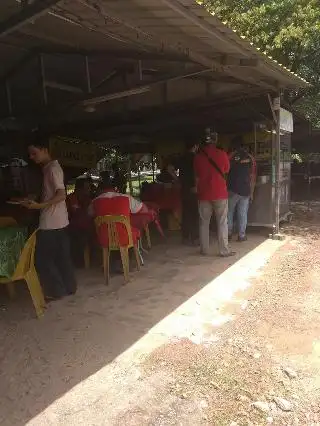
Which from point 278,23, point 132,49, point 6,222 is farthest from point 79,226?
point 278,23

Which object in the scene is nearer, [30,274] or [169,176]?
[30,274]

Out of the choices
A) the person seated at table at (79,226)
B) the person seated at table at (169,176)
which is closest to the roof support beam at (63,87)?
the person seated at table at (79,226)

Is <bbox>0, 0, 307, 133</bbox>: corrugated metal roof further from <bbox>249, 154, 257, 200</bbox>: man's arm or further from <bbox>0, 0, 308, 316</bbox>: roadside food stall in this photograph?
<bbox>249, 154, 257, 200</bbox>: man's arm

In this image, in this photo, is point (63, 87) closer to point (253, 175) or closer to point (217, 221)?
point (217, 221)

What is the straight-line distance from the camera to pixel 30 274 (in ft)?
13.3

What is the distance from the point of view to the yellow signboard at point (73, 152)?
26.3 feet

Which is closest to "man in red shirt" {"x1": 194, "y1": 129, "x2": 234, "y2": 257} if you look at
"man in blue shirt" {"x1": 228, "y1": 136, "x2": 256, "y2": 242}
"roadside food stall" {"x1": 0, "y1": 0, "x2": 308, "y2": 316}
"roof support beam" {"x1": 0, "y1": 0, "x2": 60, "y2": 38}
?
"man in blue shirt" {"x1": 228, "y1": 136, "x2": 256, "y2": 242}

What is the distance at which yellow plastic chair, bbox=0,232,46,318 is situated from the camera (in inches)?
153

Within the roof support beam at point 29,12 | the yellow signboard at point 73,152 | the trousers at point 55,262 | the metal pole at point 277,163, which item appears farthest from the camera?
the yellow signboard at point 73,152

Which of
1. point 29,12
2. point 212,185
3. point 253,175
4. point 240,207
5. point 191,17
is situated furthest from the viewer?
point 253,175

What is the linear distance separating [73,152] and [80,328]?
17.9 ft

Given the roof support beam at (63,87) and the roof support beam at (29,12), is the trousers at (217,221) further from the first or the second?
the roof support beam at (29,12)

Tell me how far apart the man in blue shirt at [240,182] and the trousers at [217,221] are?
97 cm

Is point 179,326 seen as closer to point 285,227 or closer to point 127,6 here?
point 127,6
